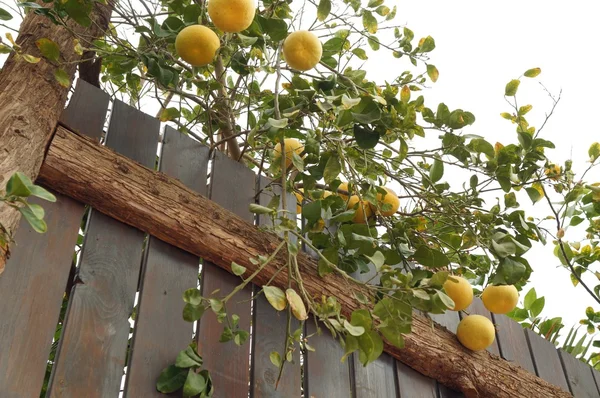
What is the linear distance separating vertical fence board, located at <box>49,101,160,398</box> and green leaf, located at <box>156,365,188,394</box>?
0.25 ft

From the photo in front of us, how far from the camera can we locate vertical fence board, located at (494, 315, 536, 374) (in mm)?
1876

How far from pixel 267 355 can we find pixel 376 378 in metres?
0.35

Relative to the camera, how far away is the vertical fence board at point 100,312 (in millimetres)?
1018

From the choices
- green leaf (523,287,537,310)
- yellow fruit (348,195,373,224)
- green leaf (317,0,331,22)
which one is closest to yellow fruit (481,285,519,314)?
yellow fruit (348,195,373,224)

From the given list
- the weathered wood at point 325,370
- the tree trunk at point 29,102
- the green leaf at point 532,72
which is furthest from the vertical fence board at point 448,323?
the tree trunk at point 29,102

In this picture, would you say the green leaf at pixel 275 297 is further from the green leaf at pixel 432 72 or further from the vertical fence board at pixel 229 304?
the green leaf at pixel 432 72

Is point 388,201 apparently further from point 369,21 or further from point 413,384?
point 369,21

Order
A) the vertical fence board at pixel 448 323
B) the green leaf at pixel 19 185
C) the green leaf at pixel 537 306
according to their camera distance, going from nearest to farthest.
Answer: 1. the green leaf at pixel 19 185
2. the vertical fence board at pixel 448 323
3. the green leaf at pixel 537 306

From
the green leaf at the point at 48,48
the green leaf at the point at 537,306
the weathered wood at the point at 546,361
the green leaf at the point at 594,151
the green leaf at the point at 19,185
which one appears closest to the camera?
the green leaf at the point at 19,185

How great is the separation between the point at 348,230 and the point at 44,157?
2.28 feet

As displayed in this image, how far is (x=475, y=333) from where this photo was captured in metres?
1.66

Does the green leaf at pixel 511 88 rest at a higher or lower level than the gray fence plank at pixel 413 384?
higher

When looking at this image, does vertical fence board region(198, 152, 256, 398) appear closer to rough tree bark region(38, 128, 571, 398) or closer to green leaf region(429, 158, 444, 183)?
rough tree bark region(38, 128, 571, 398)

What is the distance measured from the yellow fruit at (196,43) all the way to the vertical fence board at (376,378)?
65 centimetres
